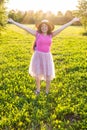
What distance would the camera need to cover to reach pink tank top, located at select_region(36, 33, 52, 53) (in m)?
10.1

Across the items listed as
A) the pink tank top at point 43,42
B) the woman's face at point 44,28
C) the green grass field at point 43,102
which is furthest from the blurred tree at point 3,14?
the woman's face at point 44,28

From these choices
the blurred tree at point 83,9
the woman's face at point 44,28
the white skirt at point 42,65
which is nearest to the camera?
the woman's face at point 44,28

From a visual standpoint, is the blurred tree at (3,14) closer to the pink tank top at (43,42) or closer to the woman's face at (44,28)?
the pink tank top at (43,42)

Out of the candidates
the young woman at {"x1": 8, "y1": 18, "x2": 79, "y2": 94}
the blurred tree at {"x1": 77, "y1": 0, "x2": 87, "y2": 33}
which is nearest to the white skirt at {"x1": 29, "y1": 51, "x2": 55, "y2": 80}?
the young woman at {"x1": 8, "y1": 18, "x2": 79, "y2": 94}

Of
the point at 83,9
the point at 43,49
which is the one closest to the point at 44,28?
the point at 43,49

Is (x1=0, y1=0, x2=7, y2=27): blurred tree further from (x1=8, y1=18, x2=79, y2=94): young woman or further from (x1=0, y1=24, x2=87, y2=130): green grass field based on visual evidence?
(x1=8, y1=18, x2=79, y2=94): young woman

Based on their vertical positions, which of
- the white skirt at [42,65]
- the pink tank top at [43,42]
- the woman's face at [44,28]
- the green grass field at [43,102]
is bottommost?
the green grass field at [43,102]

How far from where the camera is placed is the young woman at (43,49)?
1012 centimetres

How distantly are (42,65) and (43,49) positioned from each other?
53 centimetres

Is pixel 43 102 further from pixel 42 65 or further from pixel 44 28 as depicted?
pixel 44 28

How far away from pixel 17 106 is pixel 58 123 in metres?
1.62

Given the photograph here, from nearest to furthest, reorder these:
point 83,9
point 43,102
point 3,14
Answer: point 43,102 < point 3,14 < point 83,9

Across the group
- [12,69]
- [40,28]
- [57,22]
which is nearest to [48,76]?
[40,28]

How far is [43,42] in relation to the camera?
10195mm
